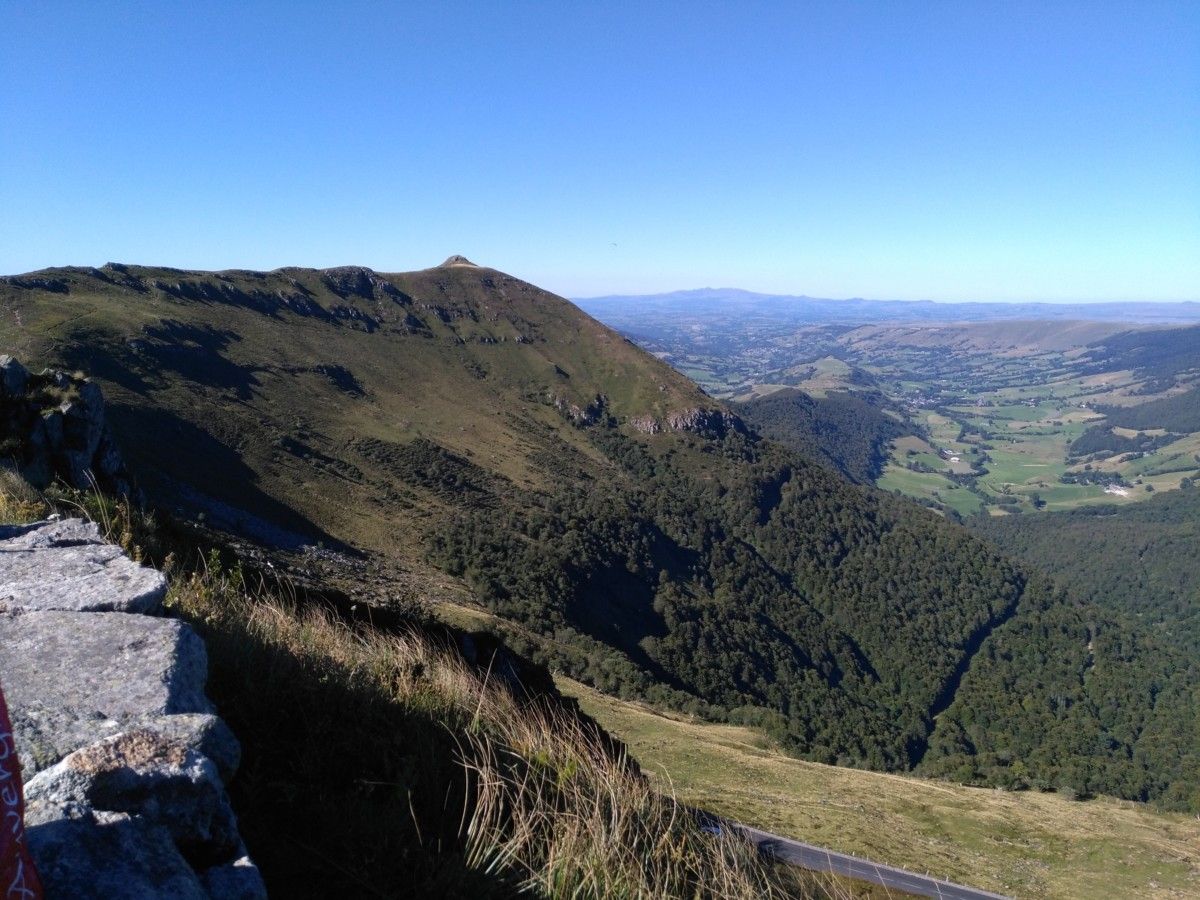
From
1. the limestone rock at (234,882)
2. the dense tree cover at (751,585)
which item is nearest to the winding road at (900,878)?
the limestone rock at (234,882)

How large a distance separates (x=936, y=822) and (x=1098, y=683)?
3891 inches

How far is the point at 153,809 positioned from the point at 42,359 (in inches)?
3399

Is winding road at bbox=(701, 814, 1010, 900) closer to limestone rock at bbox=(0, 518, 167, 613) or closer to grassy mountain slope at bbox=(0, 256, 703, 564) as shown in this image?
limestone rock at bbox=(0, 518, 167, 613)

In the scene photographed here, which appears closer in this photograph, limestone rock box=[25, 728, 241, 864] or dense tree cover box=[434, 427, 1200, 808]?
limestone rock box=[25, 728, 241, 864]

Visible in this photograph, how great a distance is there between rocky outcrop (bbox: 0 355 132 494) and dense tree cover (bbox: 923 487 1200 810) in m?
75.5

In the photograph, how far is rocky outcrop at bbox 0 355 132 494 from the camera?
33.7 ft

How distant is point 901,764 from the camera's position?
255 feet

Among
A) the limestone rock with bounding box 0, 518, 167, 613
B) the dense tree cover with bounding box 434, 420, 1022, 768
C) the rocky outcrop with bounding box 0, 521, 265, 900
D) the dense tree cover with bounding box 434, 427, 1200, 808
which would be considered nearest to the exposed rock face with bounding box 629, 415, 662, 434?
the dense tree cover with bounding box 434, 420, 1022, 768

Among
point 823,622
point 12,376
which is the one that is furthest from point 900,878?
point 823,622

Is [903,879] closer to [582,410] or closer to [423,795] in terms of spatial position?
[423,795]

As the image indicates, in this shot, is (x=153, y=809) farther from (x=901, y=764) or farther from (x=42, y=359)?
(x=901, y=764)

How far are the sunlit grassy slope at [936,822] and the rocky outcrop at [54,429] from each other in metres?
19.4

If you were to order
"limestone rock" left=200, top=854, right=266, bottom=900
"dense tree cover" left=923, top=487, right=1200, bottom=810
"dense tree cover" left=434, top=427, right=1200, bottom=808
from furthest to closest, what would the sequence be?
1. "dense tree cover" left=923, top=487, right=1200, bottom=810
2. "dense tree cover" left=434, top=427, right=1200, bottom=808
3. "limestone rock" left=200, top=854, right=266, bottom=900

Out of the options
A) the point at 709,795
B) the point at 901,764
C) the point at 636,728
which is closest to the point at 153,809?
the point at 709,795
